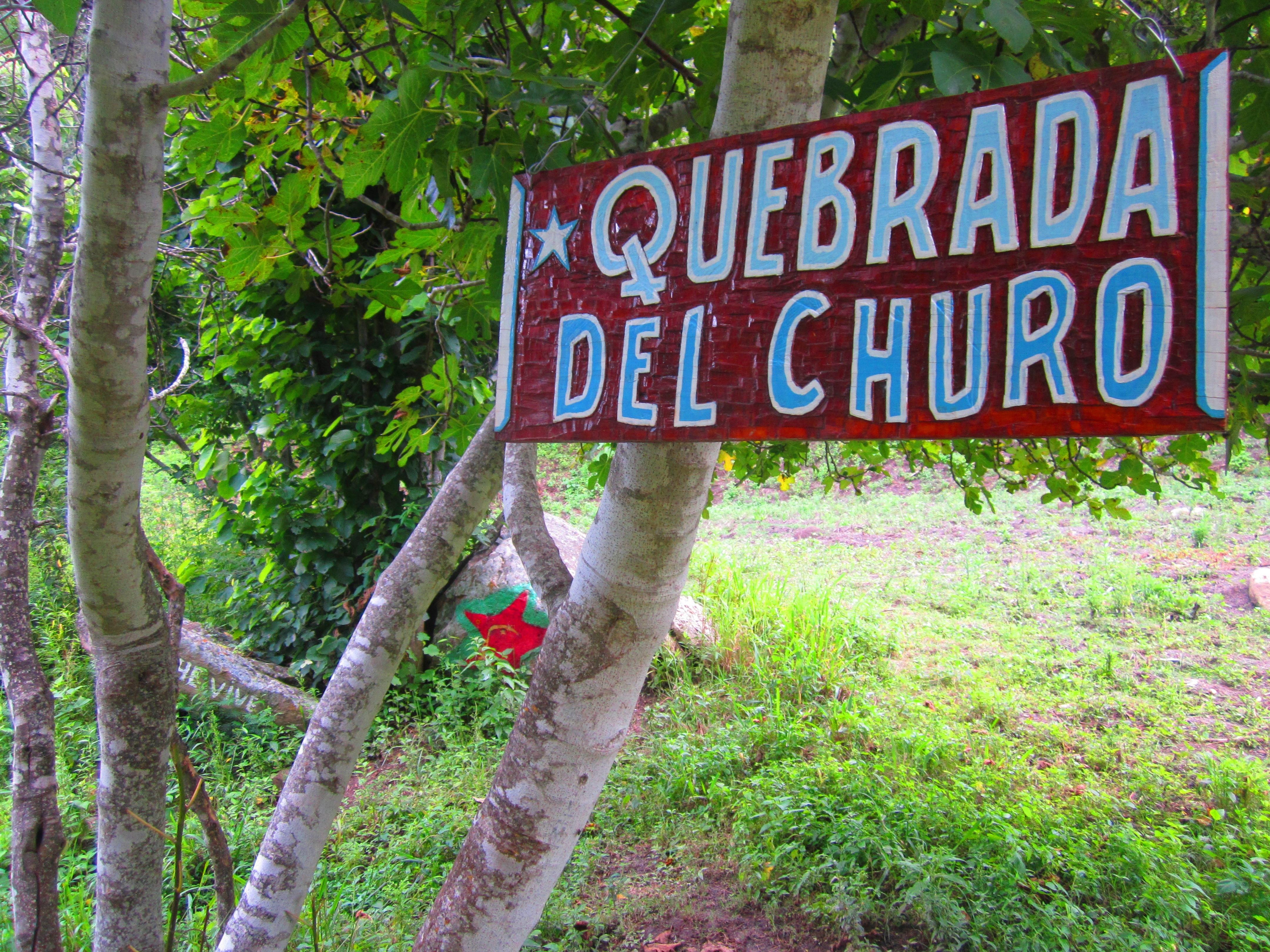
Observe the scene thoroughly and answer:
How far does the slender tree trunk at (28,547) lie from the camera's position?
64.1 inches

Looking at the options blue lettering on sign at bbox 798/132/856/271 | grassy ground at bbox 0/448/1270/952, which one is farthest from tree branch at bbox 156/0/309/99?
grassy ground at bbox 0/448/1270/952

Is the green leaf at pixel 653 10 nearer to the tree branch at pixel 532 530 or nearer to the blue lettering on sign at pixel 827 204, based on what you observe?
the blue lettering on sign at pixel 827 204

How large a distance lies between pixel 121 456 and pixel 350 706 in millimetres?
776

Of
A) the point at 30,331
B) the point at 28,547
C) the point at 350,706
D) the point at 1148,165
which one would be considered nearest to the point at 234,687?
the point at 28,547

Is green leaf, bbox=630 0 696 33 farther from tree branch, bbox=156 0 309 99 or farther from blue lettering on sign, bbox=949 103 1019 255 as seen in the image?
blue lettering on sign, bbox=949 103 1019 255

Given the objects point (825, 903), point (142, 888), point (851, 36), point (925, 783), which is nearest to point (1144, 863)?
point (925, 783)

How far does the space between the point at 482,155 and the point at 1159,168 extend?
3.03 ft

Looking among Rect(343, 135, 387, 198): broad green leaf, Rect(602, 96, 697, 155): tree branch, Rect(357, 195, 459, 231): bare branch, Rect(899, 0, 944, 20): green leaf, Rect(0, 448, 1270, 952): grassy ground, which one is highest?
Rect(602, 96, 697, 155): tree branch

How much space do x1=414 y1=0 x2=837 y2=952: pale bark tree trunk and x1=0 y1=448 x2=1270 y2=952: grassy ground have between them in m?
0.29

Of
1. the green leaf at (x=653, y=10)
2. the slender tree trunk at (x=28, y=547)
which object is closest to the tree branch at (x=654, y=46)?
the green leaf at (x=653, y=10)

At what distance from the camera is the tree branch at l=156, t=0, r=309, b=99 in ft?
3.16

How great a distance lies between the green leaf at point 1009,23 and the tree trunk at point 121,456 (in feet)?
3.18

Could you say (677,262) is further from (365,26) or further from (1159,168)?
(365,26)

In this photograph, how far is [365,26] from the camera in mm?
1895
